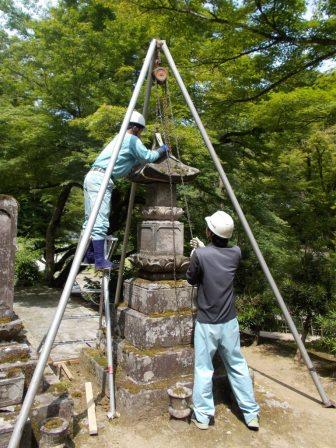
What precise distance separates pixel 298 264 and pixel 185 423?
405 cm

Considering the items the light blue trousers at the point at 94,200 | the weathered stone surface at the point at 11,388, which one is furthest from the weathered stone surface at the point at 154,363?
the light blue trousers at the point at 94,200

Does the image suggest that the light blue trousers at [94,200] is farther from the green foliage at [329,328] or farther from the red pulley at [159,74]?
the green foliage at [329,328]

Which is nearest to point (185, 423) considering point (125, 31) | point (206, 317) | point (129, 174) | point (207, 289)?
point (206, 317)

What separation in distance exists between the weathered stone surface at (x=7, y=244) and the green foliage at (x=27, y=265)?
8926 mm

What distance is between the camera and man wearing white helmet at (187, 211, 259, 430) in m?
3.65

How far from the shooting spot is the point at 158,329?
13.9ft

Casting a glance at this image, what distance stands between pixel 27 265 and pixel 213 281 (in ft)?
42.8

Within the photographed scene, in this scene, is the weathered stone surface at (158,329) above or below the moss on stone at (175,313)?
below

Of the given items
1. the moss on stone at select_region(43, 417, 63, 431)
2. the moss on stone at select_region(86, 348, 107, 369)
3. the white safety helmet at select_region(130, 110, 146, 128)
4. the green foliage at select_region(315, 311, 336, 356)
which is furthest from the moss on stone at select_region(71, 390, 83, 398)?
the green foliage at select_region(315, 311, 336, 356)

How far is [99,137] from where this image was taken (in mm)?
8062

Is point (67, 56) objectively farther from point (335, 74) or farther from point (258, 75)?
point (335, 74)

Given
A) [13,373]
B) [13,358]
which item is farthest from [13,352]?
[13,373]

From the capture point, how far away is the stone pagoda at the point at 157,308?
400cm

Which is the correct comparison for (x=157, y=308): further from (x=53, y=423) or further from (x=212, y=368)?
(x=53, y=423)
